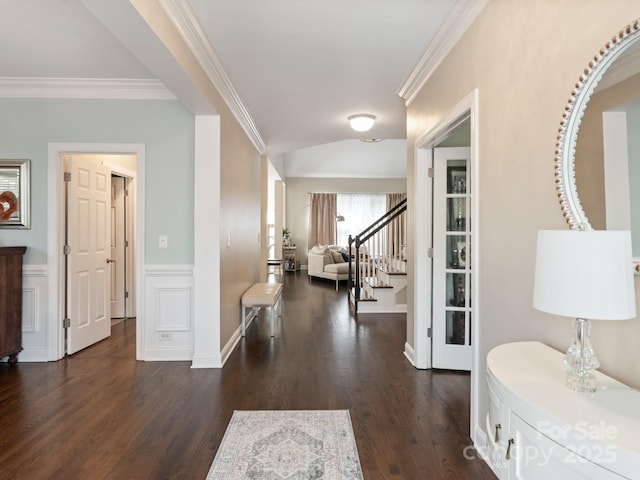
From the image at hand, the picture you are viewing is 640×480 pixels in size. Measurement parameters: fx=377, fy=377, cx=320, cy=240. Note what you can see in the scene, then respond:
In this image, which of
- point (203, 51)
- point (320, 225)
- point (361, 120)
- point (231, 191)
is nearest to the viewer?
point (203, 51)

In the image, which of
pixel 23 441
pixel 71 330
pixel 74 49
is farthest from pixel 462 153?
pixel 71 330

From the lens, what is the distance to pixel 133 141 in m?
3.58

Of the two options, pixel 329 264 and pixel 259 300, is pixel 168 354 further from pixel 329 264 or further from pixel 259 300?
pixel 329 264

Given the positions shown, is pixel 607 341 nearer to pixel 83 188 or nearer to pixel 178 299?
pixel 178 299

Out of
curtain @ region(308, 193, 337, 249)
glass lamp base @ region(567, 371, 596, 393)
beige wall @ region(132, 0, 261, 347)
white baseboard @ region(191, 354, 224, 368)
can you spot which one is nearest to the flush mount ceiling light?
beige wall @ region(132, 0, 261, 347)

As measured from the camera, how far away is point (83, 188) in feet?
12.8

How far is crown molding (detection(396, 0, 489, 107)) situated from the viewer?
2186mm

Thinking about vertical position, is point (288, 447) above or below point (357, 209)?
below

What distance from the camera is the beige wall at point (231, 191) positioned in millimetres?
2371

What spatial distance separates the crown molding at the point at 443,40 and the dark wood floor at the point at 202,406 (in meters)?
2.46

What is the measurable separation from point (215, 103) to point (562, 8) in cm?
262

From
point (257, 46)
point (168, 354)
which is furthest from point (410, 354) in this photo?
point (257, 46)

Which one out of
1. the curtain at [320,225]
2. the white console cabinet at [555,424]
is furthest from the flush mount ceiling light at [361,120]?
the curtain at [320,225]

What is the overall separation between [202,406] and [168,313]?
125 cm
